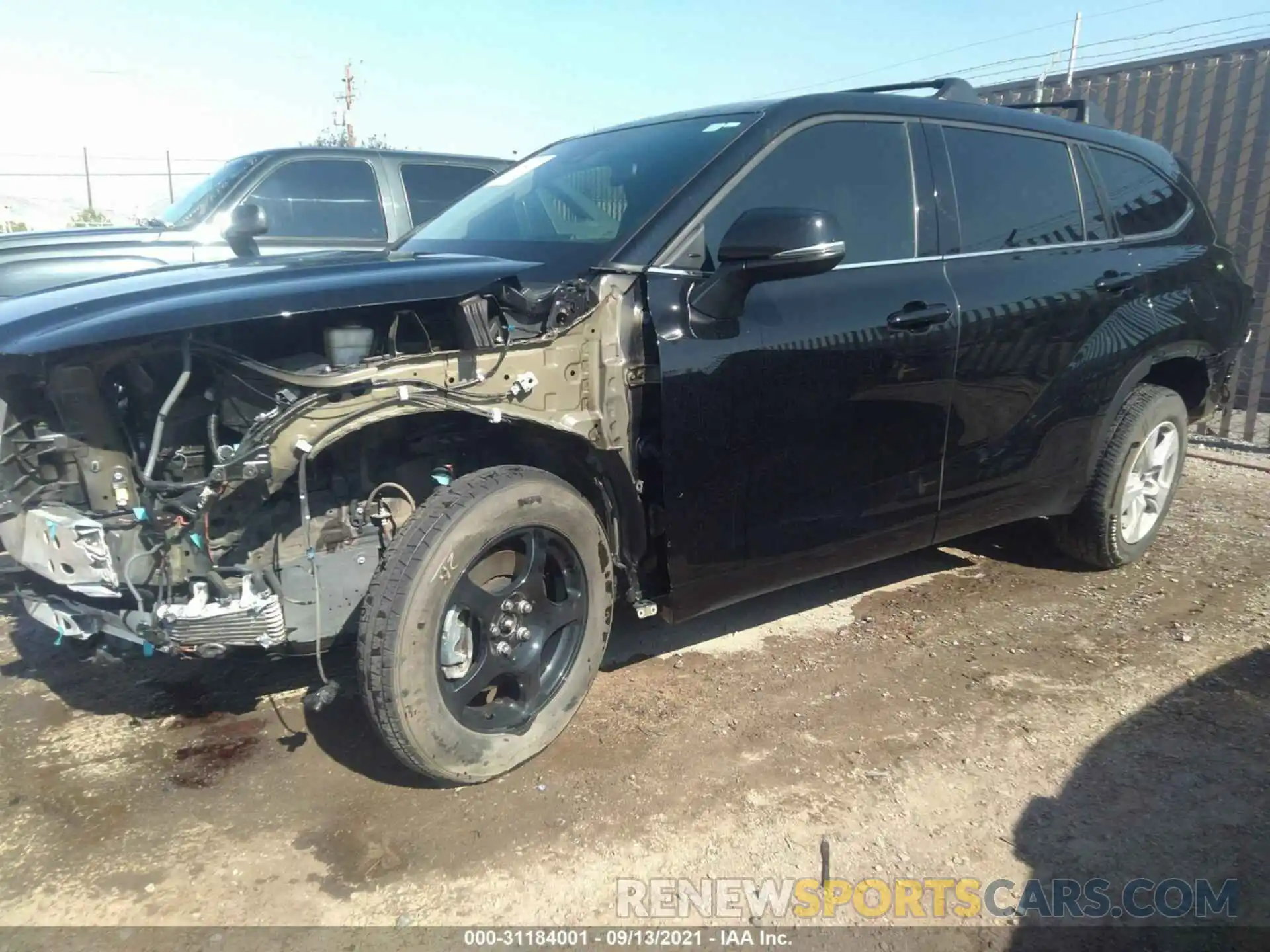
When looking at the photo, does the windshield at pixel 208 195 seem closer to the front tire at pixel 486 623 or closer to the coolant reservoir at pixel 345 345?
the coolant reservoir at pixel 345 345

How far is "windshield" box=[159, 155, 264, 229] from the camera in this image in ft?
19.7

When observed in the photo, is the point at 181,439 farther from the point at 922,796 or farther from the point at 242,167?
the point at 242,167

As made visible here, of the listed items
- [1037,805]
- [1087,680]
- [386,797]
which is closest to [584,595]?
[386,797]

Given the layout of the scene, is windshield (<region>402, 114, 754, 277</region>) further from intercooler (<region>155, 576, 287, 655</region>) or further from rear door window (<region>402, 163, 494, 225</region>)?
rear door window (<region>402, 163, 494, 225</region>)

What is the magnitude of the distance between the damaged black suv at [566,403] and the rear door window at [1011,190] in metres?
0.01

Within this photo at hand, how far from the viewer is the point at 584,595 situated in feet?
9.30

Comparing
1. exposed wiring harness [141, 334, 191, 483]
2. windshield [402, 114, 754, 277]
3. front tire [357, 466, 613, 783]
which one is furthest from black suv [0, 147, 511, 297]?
front tire [357, 466, 613, 783]

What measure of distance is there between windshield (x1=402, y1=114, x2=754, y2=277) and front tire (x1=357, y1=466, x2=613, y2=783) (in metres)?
0.83

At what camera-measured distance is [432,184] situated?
6887mm

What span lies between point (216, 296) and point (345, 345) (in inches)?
13.3

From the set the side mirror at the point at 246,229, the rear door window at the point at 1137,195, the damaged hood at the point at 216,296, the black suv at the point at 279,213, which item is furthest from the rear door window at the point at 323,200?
the rear door window at the point at 1137,195

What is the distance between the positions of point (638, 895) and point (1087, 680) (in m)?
2.01

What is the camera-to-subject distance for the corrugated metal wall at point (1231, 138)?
7.48 metres

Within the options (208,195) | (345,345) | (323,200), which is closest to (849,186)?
(345,345)
